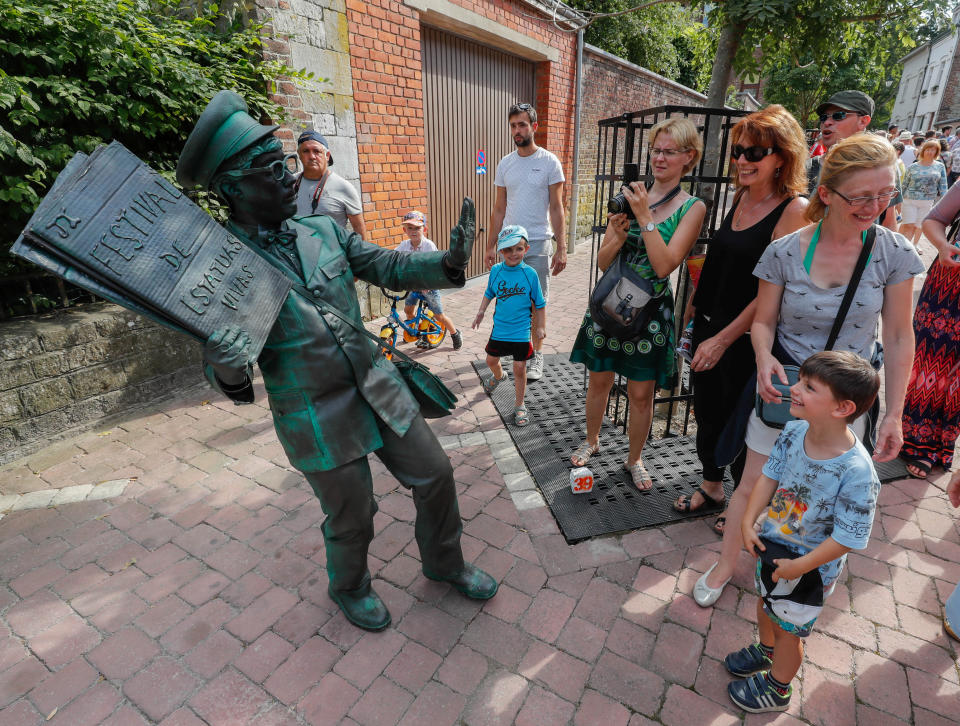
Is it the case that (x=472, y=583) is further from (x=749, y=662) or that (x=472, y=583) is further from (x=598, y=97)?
(x=598, y=97)

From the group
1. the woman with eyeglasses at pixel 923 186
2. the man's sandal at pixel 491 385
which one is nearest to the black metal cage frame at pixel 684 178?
the man's sandal at pixel 491 385

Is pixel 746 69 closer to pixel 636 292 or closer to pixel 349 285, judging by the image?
pixel 636 292

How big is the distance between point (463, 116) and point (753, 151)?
6.26 metres

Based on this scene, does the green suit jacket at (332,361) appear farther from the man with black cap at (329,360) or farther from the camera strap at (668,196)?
the camera strap at (668,196)

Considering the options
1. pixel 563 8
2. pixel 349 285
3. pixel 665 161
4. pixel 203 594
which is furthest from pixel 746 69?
pixel 563 8

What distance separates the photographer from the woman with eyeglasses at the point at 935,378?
133 inches

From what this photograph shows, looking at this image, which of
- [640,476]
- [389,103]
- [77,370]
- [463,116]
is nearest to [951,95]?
[463,116]

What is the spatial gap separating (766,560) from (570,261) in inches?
360

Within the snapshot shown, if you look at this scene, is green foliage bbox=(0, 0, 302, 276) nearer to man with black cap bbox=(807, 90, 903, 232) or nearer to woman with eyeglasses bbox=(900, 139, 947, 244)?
man with black cap bbox=(807, 90, 903, 232)

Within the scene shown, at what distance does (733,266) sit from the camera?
2.54m

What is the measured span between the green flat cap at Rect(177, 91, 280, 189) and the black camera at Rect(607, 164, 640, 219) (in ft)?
5.52

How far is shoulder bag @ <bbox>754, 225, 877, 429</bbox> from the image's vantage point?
198cm

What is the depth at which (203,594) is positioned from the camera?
2.63 meters

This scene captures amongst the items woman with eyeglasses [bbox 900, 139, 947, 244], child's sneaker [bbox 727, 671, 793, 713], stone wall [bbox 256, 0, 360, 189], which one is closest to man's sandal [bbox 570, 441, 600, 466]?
child's sneaker [bbox 727, 671, 793, 713]
